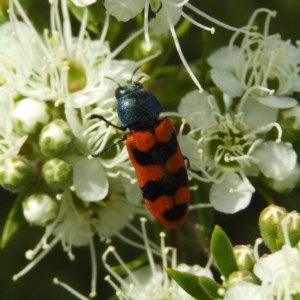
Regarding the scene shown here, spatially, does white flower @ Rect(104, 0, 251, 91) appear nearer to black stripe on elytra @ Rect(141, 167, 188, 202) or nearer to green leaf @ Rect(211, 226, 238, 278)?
black stripe on elytra @ Rect(141, 167, 188, 202)

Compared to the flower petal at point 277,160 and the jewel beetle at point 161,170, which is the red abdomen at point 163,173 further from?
the flower petal at point 277,160

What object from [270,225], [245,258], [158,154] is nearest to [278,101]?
[158,154]

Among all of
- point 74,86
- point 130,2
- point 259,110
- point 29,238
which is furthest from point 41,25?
point 29,238

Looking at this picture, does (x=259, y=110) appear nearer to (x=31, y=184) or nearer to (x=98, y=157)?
(x=98, y=157)

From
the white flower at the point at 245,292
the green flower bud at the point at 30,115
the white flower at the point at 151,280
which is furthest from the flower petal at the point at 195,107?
the white flower at the point at 245,292

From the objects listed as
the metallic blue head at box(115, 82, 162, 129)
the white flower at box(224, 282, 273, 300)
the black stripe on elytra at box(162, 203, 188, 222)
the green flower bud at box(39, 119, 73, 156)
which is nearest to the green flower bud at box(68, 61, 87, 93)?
the metallic blue head at box(115, 82, 162, 129)

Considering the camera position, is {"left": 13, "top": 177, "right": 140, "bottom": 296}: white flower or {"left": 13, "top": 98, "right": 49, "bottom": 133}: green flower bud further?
{"left": 13, "top": 177, "right": 140, "bottom": 296}: white flower

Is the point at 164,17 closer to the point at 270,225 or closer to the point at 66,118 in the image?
the point at 66,118
